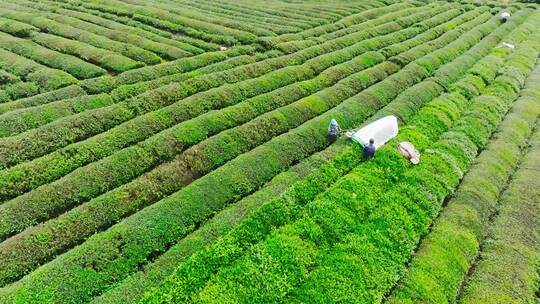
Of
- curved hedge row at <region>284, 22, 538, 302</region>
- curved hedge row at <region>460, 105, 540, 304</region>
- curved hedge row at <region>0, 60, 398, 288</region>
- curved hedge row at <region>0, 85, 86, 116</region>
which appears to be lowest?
curved hedge row at <region>460, 105, 540, 304</region>

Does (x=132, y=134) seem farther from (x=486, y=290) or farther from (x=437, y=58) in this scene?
(x=437, y=58)

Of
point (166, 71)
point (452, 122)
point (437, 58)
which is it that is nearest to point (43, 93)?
point (166, 71)

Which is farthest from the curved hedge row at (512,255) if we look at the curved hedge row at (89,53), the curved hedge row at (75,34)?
the curved hedge row at (75,34)

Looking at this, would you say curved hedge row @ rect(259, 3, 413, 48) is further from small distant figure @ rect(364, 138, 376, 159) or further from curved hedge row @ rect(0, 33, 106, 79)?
small distant figure @ rect(364, 138, 376, 159)

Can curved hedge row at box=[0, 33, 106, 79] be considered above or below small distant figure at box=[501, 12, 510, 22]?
above

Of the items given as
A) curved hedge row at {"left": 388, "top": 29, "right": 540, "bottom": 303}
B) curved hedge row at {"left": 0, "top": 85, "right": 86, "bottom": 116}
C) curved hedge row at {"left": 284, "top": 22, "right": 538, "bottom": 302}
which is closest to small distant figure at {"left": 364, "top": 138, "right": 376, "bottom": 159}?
curved hedge row at {"left": 284, "top": 22, "right": 538, "bottom": 302}

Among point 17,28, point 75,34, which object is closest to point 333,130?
point 75,34

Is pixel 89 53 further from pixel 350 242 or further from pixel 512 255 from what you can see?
pixel 512 255

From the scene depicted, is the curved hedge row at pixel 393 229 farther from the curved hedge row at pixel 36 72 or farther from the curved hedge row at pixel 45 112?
the curved hedge row at pixel 36 72
